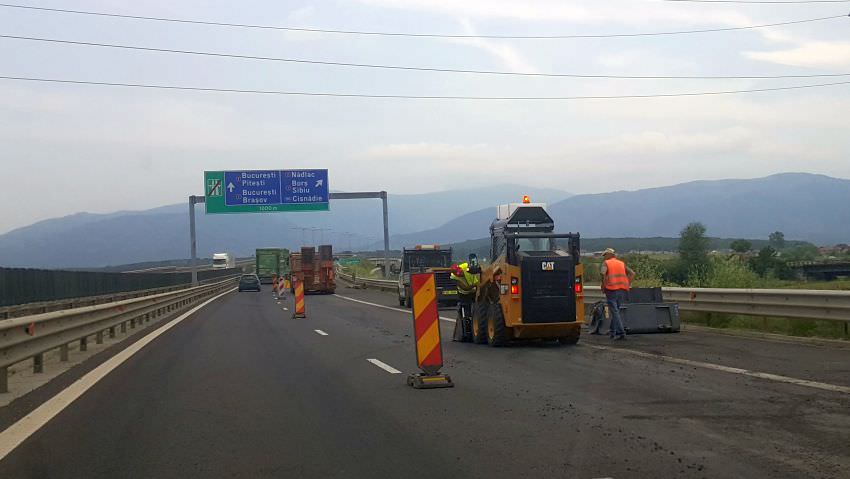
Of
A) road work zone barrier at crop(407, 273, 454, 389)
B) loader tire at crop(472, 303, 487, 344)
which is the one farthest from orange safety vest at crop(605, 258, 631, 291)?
road work zone barrier at crop(407, 273, 454, 389)

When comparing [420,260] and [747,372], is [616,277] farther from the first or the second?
[420,260]

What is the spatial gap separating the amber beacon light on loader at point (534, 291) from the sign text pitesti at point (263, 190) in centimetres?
3780

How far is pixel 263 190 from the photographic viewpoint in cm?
5300

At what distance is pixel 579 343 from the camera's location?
16828 mm

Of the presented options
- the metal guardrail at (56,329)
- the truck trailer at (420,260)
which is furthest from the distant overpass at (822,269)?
the metal guardrail at (56,329)

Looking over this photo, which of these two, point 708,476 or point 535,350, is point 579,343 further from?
point 708,476

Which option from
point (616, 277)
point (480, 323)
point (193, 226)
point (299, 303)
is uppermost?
point (193, 226)

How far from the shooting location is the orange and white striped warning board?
11.2 m

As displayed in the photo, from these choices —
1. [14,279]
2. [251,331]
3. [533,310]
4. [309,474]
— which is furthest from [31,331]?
[14,279]

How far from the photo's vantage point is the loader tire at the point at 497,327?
639 inches

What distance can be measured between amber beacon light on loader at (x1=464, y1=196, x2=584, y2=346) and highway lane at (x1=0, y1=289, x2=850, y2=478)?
165 cm

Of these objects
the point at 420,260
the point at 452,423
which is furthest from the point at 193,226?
the point at 452,423

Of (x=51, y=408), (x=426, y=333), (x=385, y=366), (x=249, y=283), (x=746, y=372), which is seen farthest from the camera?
(x=249, y=283)

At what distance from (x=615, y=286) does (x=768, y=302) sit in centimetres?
301
